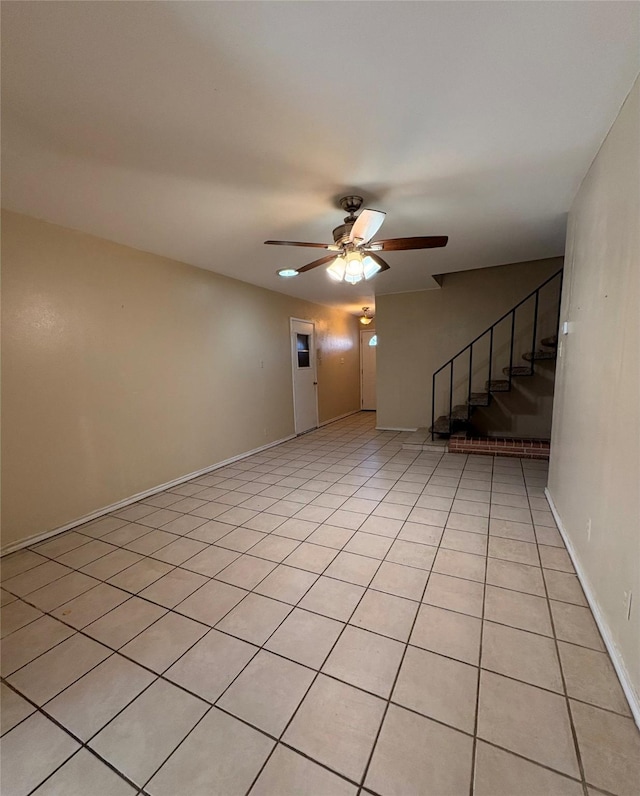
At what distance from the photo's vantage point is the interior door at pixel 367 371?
835 cm

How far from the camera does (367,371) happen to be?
838cm

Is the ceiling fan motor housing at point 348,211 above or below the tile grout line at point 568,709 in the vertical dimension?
above

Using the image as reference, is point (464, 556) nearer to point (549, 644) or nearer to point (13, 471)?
point (549, 644)

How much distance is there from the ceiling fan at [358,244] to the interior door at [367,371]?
568cm

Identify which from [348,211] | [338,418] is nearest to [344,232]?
[348,211]

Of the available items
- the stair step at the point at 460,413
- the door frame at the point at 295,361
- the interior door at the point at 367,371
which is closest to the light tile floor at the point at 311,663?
the stair step at the point at 460,413

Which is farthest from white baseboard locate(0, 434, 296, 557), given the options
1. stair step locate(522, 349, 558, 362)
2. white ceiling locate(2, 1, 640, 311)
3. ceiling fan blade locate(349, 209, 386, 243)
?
stair step locate(522, 349, 558, 362)

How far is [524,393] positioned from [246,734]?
5.06 meters

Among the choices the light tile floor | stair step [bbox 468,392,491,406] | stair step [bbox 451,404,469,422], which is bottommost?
the light tile floor

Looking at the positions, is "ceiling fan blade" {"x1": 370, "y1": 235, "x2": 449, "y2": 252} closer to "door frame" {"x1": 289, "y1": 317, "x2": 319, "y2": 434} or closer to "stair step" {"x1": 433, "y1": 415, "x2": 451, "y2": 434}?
"stair step" {"x1": 433, "y1": 415, "x2": 451, "y2": 434}

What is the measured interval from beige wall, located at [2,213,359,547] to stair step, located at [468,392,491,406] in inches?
125

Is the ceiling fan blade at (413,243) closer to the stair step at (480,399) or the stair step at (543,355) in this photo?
the stair step at (543,355)

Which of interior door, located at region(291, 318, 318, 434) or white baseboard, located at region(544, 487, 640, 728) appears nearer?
white baseboard, located at region(544, 487, 640, 728)

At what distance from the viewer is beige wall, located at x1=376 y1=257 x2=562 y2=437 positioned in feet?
15.8
